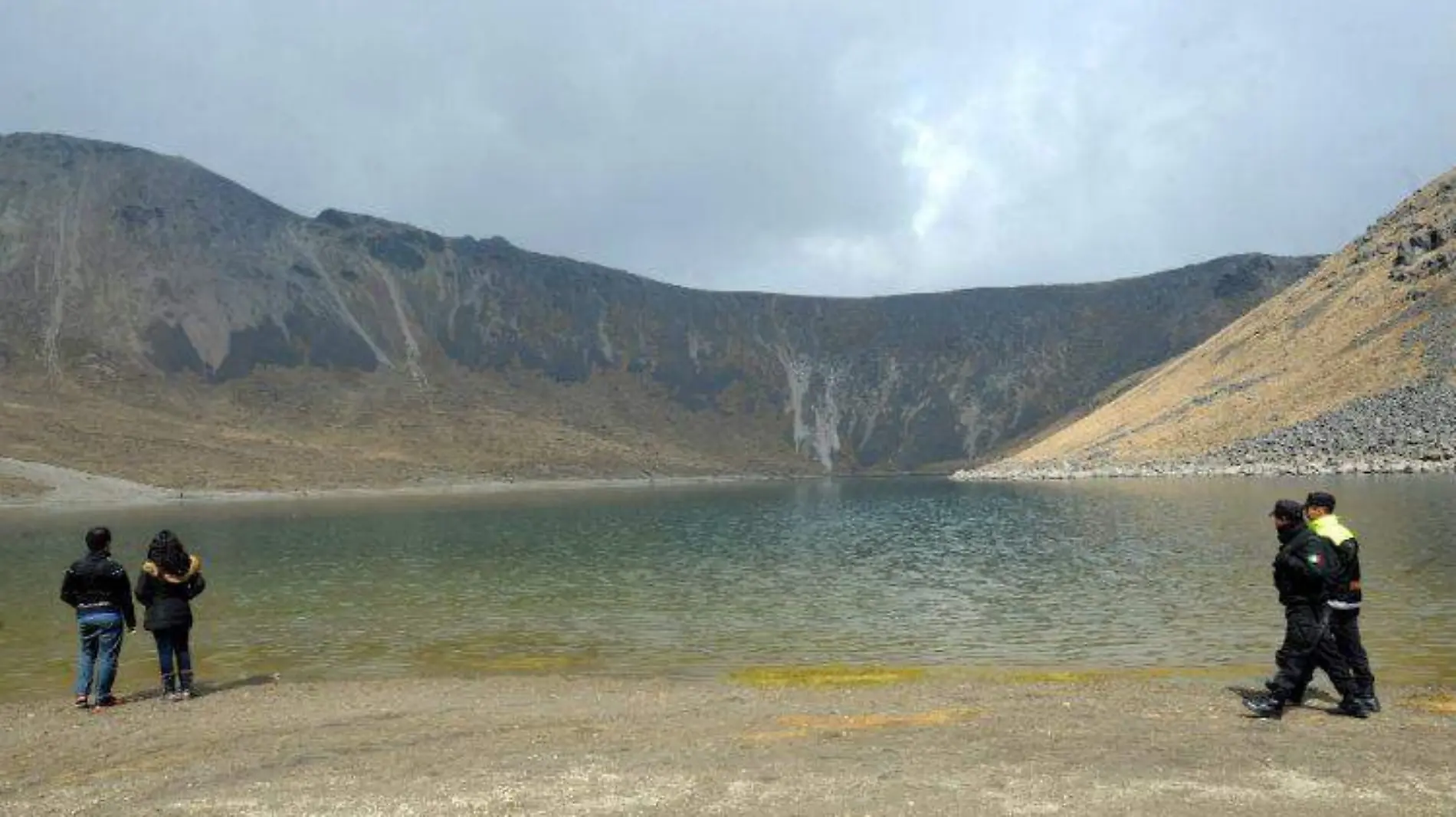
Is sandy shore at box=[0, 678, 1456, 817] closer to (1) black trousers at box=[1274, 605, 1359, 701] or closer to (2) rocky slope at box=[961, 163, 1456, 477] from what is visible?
(1) black trousers at box=[1274, 605, 1359, 701]

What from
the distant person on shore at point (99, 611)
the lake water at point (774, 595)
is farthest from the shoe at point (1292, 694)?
the distant person on shore at point (99, 611)

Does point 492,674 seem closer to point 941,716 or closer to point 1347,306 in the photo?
point 941,716

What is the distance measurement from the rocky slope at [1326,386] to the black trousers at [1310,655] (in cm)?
8977

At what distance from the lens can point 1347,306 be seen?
5094 inches

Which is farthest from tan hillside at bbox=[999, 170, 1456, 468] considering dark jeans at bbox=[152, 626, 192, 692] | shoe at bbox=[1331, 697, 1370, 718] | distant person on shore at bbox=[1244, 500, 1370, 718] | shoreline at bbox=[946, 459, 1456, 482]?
dark jeans at bbox=[152, 626, 192, 692]

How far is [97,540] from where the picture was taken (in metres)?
19.2

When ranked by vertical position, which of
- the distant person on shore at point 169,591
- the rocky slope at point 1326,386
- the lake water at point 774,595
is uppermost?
the rocky slope at point 1326,386

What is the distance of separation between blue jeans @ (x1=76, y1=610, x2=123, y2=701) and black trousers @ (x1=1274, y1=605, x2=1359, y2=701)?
2056 centimetres

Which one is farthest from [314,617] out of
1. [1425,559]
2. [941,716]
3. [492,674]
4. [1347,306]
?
[1347,306]

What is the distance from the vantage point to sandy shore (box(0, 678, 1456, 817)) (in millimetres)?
11711

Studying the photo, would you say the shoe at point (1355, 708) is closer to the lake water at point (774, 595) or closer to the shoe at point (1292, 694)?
the shoe at point (1292, 694)

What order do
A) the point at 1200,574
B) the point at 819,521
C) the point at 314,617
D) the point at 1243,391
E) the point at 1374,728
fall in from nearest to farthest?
the point at 1374,728
the point at 314,617
the point at 1200,574
the point at 819,521
the point at 1243,391

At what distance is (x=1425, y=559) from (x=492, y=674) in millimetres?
33497

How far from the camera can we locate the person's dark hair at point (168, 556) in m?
19.8
